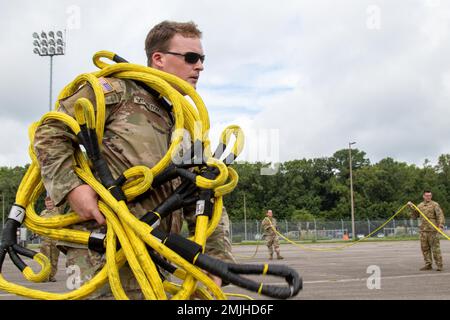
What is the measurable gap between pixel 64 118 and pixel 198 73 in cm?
77

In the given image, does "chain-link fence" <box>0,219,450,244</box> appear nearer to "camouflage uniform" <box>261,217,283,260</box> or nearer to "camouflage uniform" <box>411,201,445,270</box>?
"camouflage uniform" <box>261,217,283,260</box>

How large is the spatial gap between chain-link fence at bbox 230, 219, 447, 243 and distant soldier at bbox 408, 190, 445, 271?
34.3 m

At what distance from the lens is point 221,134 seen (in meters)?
2.77

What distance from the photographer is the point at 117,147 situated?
2.67 meters

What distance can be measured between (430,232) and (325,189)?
294 ft

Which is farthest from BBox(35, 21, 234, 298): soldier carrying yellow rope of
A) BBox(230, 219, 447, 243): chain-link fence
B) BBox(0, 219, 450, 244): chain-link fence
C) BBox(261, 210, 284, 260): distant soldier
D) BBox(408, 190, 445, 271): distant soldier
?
BBox(230, 219, 447, 243): chain-link fence

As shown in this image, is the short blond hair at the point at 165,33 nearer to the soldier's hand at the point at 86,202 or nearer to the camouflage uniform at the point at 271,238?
the soldier's hand at the point at 86,202

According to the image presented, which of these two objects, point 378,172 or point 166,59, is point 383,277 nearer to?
point 166,59

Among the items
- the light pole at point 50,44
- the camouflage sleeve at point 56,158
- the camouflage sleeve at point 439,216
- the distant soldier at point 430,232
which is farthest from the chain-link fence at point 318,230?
the camouflage sleeve at point 56,158

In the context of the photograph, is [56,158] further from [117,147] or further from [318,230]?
A: [318,230]

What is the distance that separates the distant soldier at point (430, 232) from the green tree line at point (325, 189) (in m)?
71.7

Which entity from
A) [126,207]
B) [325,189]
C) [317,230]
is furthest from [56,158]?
[325,189]
